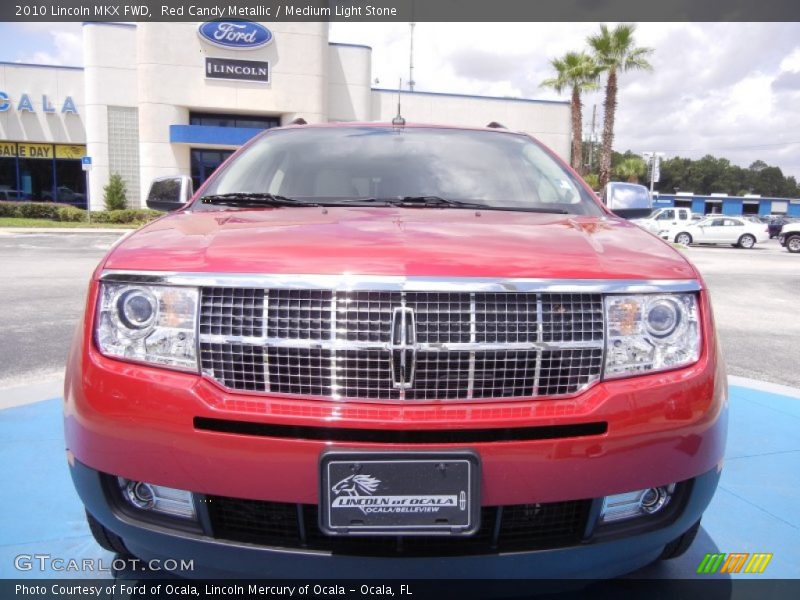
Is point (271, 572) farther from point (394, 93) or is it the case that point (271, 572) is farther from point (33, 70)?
point (33, 70)

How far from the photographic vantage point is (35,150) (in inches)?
1255

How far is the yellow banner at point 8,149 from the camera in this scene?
31.5 metres

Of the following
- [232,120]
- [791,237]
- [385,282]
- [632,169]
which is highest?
[232,120]

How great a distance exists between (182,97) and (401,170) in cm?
2766

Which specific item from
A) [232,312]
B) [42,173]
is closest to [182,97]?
[42,173]

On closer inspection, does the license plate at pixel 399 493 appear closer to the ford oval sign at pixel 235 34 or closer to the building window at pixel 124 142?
the ford oval sign at pixel 235 34

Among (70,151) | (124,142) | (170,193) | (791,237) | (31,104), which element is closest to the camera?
(170,193)

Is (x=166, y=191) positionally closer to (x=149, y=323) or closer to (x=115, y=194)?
(x=149, y=323)

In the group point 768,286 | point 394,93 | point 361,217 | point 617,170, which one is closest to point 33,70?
point 394,93

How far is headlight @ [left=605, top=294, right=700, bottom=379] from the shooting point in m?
1.76

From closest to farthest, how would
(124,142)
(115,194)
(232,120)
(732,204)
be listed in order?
(115,194), (124,142), (232,120), (732,204)

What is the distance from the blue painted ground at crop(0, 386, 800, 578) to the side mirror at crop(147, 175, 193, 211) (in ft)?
4.69

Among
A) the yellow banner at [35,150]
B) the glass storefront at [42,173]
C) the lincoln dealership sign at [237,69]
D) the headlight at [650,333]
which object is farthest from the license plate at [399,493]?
the yellow banner at [35,150]

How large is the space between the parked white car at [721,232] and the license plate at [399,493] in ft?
94.9
